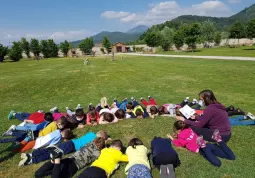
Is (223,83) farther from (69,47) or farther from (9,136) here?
(69,47)

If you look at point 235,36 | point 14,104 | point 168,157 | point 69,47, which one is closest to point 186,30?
point 235,36

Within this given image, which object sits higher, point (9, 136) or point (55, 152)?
point (55, 152)

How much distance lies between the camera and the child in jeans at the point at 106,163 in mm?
4164

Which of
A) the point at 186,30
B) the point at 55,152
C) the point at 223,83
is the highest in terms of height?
the point at 186,30

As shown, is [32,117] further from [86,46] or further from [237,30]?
[86,46]

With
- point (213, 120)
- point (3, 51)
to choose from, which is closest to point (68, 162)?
point (213, 120)

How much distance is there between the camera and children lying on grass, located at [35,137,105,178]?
169 inches

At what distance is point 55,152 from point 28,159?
3.93 feet

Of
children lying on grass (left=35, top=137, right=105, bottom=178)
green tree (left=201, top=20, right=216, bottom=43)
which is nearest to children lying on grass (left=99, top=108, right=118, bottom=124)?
children lying on grass (left=35, top=137, right=105, bottom=178)

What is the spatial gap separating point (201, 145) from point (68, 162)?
315 centimetres

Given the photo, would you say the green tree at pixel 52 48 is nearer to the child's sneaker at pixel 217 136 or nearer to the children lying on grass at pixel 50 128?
the children lying on grass at pixel 50 128

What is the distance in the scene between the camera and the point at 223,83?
1407 cm

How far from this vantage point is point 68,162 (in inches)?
182

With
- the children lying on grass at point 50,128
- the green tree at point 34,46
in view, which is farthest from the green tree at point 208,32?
the children lying on grass at point 50,128
